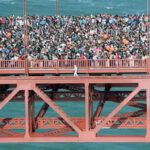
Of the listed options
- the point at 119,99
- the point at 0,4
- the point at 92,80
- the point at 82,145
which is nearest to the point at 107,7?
the point at 0,4

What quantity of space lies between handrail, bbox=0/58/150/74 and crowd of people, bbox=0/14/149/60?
773 mm

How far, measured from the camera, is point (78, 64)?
49.7m

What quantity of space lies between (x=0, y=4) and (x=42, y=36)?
123 feet

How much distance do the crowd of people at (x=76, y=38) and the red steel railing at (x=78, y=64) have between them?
2.53 ft

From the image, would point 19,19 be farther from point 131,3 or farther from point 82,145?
point 131,3

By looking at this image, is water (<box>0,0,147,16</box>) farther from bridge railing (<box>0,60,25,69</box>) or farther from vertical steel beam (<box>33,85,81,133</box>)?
vertical steel beam (<box>33,85,81,133</box>)

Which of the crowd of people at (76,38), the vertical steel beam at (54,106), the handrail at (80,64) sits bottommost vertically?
the vertical steel beam at (54,106)

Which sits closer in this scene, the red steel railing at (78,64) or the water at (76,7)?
the red steel railing at (78,64)

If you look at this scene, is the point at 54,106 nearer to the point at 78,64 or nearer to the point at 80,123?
the point at 78,64

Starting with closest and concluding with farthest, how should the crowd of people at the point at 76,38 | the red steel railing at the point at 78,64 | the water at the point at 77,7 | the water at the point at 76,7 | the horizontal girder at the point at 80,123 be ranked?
the red steel railing at the point at 78,64
the horizontal girder at the point at 80,123
the crowd of people at the point at 76,38
the water at the point at 76,7
the water at the point at 77,7

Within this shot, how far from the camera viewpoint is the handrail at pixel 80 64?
49.2 m

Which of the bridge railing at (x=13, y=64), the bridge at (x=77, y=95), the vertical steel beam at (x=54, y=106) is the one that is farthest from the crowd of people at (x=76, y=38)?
the vertical steel beam at (x=54, y=106)

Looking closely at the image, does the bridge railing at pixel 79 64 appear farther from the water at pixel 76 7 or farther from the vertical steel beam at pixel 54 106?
the water at pixel 76 7

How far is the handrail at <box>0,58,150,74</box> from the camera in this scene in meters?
49.2
